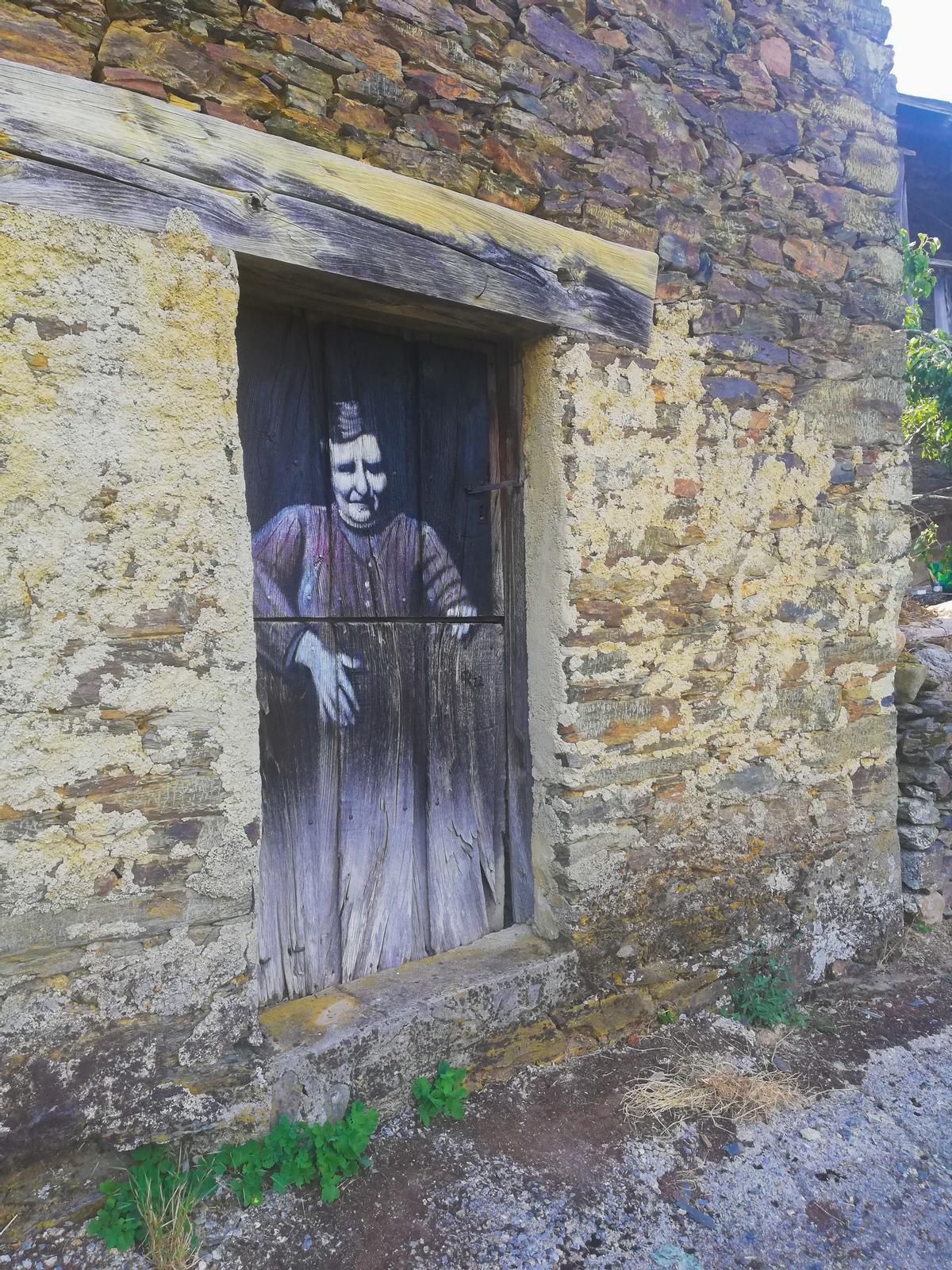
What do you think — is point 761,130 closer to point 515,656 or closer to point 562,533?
point 562,533

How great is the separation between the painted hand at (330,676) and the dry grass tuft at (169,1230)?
1151 millimetres

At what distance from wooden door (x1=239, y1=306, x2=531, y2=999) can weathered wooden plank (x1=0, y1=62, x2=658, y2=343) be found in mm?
331

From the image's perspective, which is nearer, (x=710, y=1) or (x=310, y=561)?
(x=310, y=561)

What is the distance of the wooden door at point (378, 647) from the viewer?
2.13m

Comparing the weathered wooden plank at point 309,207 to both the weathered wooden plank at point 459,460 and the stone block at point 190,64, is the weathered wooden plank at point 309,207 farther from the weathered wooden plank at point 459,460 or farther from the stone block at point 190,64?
the weathered wooden plank at point 459,460

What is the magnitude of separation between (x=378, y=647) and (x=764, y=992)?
1809mm

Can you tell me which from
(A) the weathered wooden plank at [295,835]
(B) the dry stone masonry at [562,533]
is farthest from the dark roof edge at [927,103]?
(A) the weathered wooden plank at [295,835]

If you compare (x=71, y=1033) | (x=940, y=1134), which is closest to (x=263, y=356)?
(x=71, y=1033)

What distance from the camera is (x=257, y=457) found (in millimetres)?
2105

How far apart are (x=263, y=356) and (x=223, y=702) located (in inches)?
39.1

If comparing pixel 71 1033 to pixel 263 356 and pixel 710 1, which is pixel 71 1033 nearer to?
pixel 263 356

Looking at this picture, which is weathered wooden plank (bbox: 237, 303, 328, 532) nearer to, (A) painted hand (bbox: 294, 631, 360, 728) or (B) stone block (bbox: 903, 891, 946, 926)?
(A) painted hand (bbox: 294, 631, 360, 728)

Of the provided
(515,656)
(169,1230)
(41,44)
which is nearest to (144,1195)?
(169,1230)

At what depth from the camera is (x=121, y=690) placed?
1.65m
